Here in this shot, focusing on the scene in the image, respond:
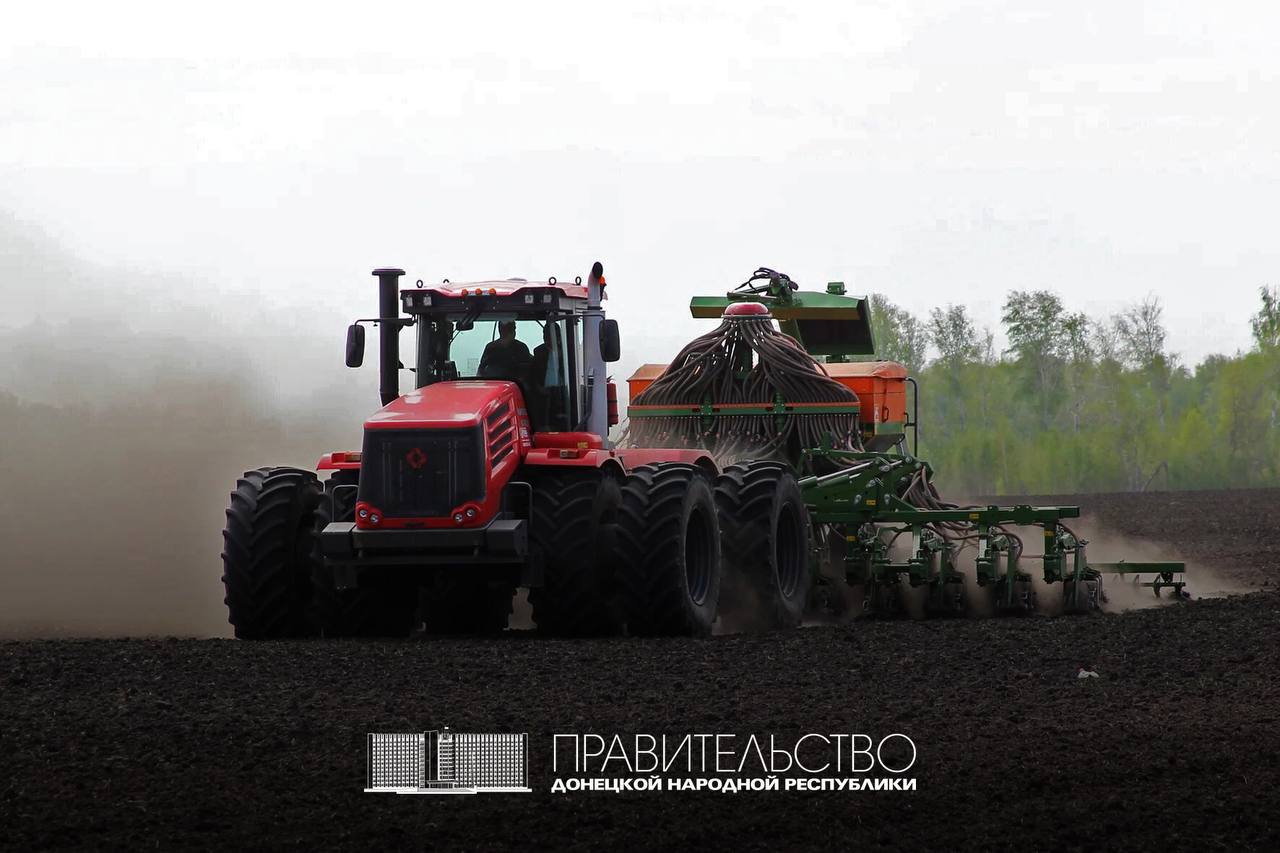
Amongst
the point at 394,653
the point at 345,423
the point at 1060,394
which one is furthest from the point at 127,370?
the point at 1060,394

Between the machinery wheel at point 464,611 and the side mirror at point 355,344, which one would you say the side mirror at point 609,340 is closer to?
the side mirror at point 355,344

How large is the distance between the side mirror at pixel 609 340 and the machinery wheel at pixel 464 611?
2138 mm

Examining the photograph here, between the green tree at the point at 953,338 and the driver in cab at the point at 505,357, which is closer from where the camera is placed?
the driver in cab at the point at 505,357

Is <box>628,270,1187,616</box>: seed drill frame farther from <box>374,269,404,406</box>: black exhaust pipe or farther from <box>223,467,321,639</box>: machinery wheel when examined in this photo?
<box>223,467,321,639</box>: machinery wheel

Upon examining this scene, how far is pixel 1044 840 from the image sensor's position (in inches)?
294

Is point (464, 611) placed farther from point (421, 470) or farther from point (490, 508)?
point (421, 470)

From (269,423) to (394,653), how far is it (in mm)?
8399

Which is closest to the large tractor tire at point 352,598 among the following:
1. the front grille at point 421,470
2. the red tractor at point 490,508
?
the red tractor at point 490,508

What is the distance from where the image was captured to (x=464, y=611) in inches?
594

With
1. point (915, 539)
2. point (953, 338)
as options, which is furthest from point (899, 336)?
point (915, 539)

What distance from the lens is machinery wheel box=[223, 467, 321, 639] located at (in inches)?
559

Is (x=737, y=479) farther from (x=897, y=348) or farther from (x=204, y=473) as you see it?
→ (x=897, y=348)

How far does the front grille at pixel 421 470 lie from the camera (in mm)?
13359

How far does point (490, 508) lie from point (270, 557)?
1889 mm
